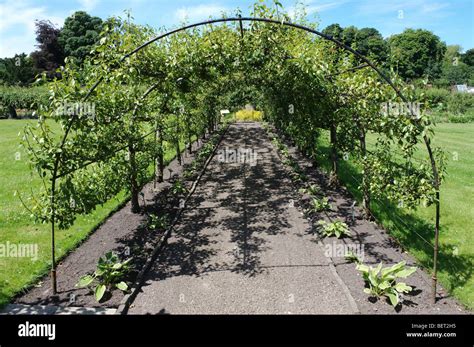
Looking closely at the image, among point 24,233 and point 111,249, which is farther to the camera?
point 24,233

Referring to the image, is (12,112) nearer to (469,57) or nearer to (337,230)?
(337,230)

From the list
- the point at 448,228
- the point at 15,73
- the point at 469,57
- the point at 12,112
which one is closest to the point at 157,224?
the point at 448,228

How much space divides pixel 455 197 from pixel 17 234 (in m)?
13.6

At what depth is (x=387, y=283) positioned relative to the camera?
644 cm

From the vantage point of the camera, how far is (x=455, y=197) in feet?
39.9

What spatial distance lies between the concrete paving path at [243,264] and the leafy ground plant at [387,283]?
0.50 m

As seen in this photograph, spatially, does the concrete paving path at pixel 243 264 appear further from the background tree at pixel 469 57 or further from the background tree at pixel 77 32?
the background tree at pixel 469 57

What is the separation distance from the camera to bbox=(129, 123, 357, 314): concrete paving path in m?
6.43

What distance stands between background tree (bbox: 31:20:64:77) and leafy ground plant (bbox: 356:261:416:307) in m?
60.9

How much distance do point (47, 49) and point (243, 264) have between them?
63261 mm

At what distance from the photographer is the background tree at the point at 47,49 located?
56.4 metres

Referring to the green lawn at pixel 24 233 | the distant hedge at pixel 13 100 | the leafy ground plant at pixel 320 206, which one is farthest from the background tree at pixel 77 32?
the leafy ground plant at pixel 320 206

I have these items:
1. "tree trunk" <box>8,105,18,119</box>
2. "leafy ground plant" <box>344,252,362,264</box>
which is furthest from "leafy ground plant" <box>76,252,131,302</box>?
"tree trunk" <box>8,105,18,119</box>
